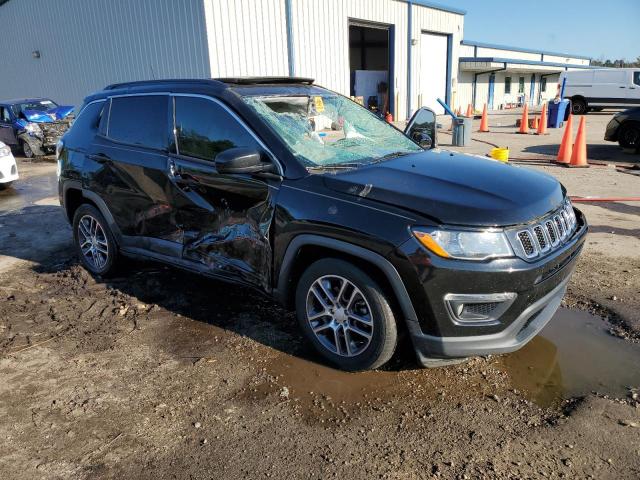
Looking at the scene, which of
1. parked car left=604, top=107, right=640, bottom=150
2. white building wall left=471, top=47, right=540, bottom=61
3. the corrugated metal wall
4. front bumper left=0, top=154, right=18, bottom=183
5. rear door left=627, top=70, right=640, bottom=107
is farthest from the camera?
white building wall left=471, top=47, right=540, bottom=61

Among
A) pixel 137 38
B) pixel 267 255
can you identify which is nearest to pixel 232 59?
pixel 137 38

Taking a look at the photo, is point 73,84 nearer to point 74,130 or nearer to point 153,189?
point 74,130

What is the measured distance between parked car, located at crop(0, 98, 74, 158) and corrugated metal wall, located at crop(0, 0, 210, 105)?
3379 mm

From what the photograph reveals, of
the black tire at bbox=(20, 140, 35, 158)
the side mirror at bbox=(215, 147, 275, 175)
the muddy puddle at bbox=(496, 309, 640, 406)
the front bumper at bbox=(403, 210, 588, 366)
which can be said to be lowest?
the muddy puddle at bbox=(496, 309, 640, 406)

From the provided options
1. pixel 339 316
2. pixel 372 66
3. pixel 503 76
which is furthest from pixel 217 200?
pixel 503 76

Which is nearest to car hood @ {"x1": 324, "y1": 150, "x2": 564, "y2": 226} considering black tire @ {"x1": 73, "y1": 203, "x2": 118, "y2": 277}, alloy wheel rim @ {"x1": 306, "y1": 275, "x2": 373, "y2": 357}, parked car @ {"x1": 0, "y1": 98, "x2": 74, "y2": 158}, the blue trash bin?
alloy wheel rim @ {"x1": 306, "y1": 275, "x2": 373, "y2": 357}

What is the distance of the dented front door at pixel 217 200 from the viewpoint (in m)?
3.44

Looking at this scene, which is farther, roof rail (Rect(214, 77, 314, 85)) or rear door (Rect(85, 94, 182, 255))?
rear door (Rect(85, 94, 182, 255))

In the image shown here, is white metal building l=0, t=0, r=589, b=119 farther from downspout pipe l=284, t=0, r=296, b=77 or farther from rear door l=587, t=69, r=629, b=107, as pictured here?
rear door l=587, t=69, r=629, b=107

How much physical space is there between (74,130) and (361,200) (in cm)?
356

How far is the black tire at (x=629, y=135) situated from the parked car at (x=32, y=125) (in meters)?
15.3

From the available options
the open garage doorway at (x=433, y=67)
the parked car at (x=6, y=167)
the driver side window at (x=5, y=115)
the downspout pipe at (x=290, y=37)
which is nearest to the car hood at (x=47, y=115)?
the driver side window at (x=5, y=115)

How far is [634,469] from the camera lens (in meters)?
2.39

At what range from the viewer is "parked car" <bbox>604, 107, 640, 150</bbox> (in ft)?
38.9
